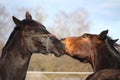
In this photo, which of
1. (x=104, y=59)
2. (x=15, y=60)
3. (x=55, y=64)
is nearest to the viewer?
(x=15, y=60)

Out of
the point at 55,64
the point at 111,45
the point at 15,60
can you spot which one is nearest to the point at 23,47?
the point at 15,60

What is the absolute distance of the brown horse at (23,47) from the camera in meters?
5.02

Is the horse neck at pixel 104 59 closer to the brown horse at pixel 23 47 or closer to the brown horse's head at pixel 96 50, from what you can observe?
the brown horse's head at pixel 96 50

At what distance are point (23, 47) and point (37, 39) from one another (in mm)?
220

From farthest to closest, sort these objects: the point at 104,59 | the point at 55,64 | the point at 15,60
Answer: the point at 55,64 < the point at 104,59 < the point at 15,60

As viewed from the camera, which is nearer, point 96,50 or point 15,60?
point 15,60

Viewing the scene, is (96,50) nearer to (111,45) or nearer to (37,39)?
(111,45)

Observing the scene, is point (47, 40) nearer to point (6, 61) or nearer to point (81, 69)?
point (6, 61)

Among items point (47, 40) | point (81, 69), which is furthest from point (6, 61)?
point (81, 69)

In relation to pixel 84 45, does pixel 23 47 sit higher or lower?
higher

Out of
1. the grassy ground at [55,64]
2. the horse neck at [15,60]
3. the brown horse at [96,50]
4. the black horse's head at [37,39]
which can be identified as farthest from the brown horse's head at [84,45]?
the grassy ground at [55,64]

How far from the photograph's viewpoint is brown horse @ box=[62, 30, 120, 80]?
6.22 metres

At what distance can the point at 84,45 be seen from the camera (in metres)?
6.44

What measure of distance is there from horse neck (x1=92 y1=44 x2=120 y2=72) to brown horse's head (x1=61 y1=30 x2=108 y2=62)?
9 centimetres
